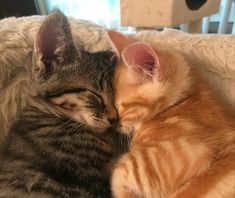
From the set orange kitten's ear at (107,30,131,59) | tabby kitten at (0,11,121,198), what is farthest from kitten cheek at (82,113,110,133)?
orange kitten's ear at (107,30,131,59)

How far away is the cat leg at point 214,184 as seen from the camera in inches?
32.6

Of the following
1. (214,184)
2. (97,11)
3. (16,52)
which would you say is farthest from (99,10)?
(214,184)

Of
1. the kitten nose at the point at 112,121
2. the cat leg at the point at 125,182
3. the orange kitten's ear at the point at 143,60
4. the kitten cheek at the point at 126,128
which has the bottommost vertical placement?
the cat leg at the point at 125,182

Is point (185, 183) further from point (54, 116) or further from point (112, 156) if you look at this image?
point (54, 116)

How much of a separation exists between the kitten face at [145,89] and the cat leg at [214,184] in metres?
0.23

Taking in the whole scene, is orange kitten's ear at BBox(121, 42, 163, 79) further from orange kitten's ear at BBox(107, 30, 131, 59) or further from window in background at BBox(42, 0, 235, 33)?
window in background at BBox(42, 0, 235, 33)

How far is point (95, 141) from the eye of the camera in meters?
0.95

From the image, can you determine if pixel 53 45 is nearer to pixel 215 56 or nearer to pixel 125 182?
pixel 125 182

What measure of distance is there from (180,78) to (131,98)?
162 mm

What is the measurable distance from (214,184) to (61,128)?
1.45 feet

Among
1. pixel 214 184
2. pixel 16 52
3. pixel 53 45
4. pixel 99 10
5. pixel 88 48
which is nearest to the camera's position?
pixel 214 184

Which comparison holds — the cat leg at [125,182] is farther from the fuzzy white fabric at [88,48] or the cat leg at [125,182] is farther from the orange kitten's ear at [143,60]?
the fuzzy white fabric at [88,48]

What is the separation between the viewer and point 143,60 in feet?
2.92

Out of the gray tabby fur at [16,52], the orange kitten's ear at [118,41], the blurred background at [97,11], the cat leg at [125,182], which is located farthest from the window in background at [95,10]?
the cat leg at [125,182]
